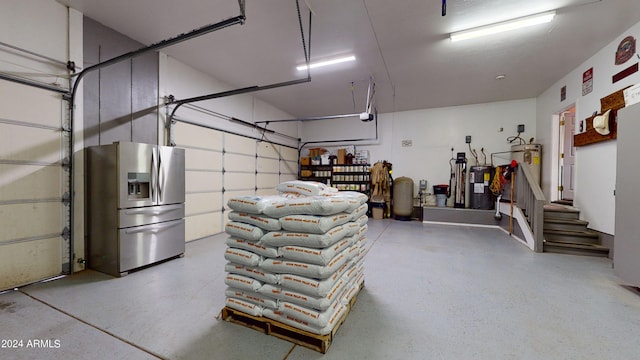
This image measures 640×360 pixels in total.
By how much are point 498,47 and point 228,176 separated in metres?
6.43

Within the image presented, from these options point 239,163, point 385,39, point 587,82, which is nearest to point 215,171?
point 239,163

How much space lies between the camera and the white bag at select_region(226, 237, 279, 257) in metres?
2.08

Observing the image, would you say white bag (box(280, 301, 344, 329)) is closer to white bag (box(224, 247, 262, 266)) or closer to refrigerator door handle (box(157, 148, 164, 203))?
white bag (box(224, 247, 262, 266))

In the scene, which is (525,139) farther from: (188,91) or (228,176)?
(188,91)

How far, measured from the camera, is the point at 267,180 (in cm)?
769

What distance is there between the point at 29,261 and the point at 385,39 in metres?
6.04

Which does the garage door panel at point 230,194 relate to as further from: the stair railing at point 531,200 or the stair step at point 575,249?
the stair step at point 575,249

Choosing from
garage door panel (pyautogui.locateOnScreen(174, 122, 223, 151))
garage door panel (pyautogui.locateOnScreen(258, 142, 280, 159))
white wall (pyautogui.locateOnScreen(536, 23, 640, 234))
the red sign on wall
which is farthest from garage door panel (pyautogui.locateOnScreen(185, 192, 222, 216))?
the red sign on wall

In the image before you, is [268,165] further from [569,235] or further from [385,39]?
[569,235]

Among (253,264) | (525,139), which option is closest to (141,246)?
(253,264)

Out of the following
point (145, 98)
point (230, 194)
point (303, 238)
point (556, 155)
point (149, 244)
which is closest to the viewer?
point (303, 238)

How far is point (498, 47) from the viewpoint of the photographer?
167 inches

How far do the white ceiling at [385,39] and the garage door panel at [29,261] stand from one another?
3.29m

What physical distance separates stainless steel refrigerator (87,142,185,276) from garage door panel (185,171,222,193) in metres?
1.14
